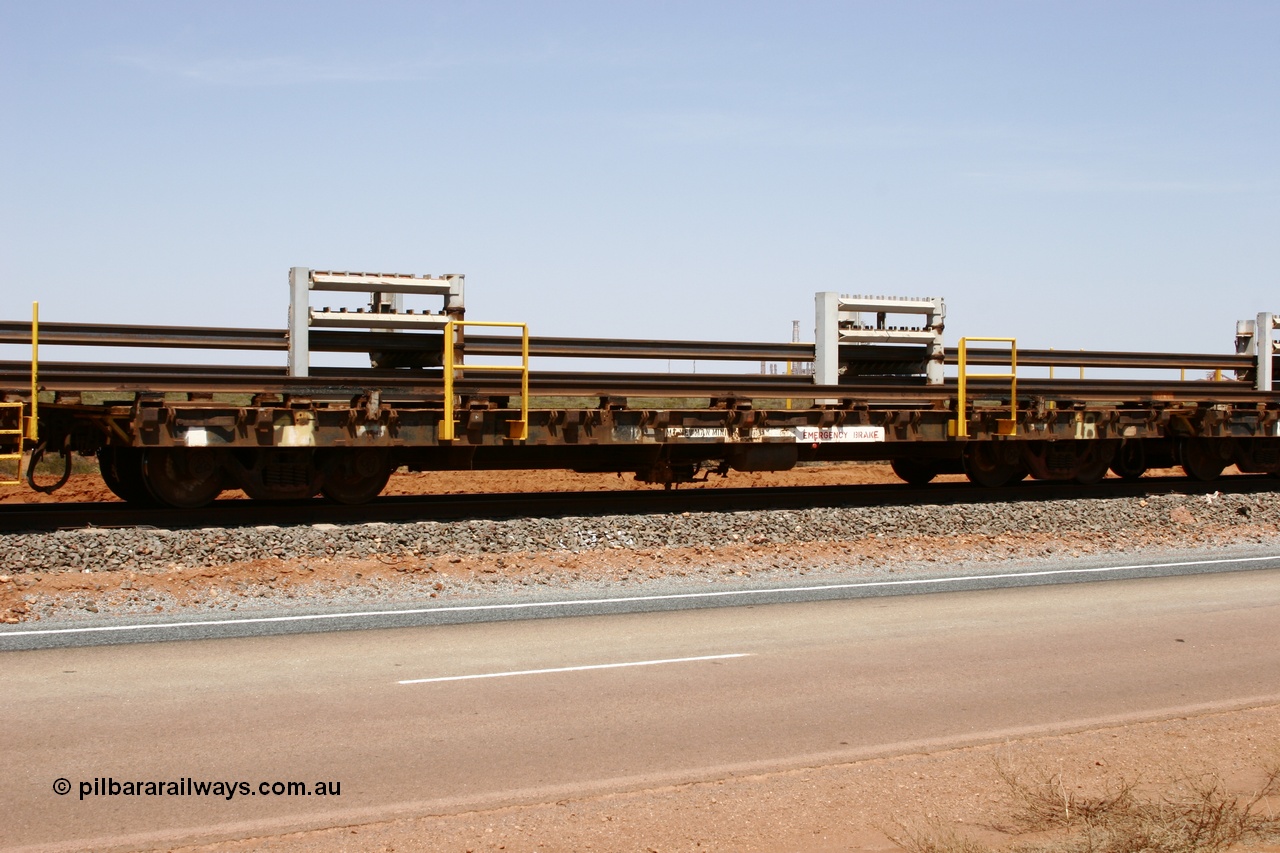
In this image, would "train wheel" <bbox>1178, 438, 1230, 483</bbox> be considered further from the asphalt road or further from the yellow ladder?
the yellow ladder

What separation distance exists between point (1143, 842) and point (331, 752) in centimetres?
359

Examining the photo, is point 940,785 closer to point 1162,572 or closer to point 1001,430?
point 1162,572

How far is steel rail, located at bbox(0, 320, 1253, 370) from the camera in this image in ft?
41.2

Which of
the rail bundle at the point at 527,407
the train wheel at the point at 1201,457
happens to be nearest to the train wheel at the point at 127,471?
the rail bundle at the point at 527,407

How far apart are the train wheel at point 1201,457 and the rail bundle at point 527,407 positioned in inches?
23.5

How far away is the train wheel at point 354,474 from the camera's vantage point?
46.6 ft

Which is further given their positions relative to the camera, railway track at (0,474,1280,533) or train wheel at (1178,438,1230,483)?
train wheel at (1178,438,1230,483)

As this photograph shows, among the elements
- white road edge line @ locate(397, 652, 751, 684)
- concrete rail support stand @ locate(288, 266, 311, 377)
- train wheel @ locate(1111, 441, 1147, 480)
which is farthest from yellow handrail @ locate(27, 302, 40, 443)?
train wheel @ locate(1111, 441, 1147, 480)

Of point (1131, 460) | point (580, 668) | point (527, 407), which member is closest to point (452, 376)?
Result: point (527, 407)

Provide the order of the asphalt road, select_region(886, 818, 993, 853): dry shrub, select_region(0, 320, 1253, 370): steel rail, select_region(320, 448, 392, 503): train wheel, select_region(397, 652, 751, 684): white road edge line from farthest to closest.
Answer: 1. select_region(320, 448, 392, 503): train wheel
2. select_region(0, 320, 1253, 370): steel rail
3. select_region(397, 652, 751, 684): white road edge line
4. the asphalt road
5. select_region(886, 818, 993, 853): dry shrub

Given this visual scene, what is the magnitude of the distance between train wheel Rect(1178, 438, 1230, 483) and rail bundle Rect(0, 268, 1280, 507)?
60cm

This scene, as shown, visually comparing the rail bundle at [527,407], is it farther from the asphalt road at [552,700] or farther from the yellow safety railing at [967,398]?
the asphalt road at [552,700]

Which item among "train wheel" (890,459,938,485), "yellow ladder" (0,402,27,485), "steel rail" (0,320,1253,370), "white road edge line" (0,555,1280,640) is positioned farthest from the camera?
"train wheel" (890,459,938,485)

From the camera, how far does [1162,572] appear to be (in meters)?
11.9
